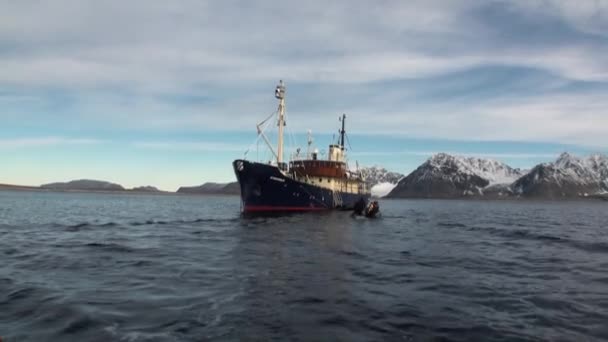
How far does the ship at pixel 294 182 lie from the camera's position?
174 feet

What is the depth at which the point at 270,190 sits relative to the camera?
177 ft

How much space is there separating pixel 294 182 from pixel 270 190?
3.85 metres

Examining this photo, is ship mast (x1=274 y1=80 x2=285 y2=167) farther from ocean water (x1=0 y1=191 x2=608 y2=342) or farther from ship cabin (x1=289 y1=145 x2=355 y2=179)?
ocean water (x1=0 y1=191 x2=608 y2=342)

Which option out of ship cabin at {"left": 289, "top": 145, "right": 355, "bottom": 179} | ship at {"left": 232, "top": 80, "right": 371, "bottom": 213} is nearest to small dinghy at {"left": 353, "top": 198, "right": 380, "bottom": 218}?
ship at {"left": 232, "top": 80, "right": 371, "bottom": 213}

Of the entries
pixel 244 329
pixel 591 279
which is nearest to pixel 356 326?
pixel 244 329

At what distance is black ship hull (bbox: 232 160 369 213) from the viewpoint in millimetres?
52406

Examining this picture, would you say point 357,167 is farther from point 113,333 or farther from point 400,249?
point 113,333

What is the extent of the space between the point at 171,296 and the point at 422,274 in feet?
33.7

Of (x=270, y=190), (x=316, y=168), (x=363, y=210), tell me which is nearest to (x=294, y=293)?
(x=270, y=190)

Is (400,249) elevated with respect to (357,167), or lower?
lower

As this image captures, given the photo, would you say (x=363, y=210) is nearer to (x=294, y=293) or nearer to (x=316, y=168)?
(x=316, y=168)

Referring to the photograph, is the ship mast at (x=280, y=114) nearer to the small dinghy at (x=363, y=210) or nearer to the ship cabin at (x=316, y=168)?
the ship cabin at (x=316, y=168)

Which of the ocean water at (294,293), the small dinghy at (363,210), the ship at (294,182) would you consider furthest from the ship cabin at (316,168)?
the ocean water at (294,293)

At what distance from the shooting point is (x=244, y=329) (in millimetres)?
9938
